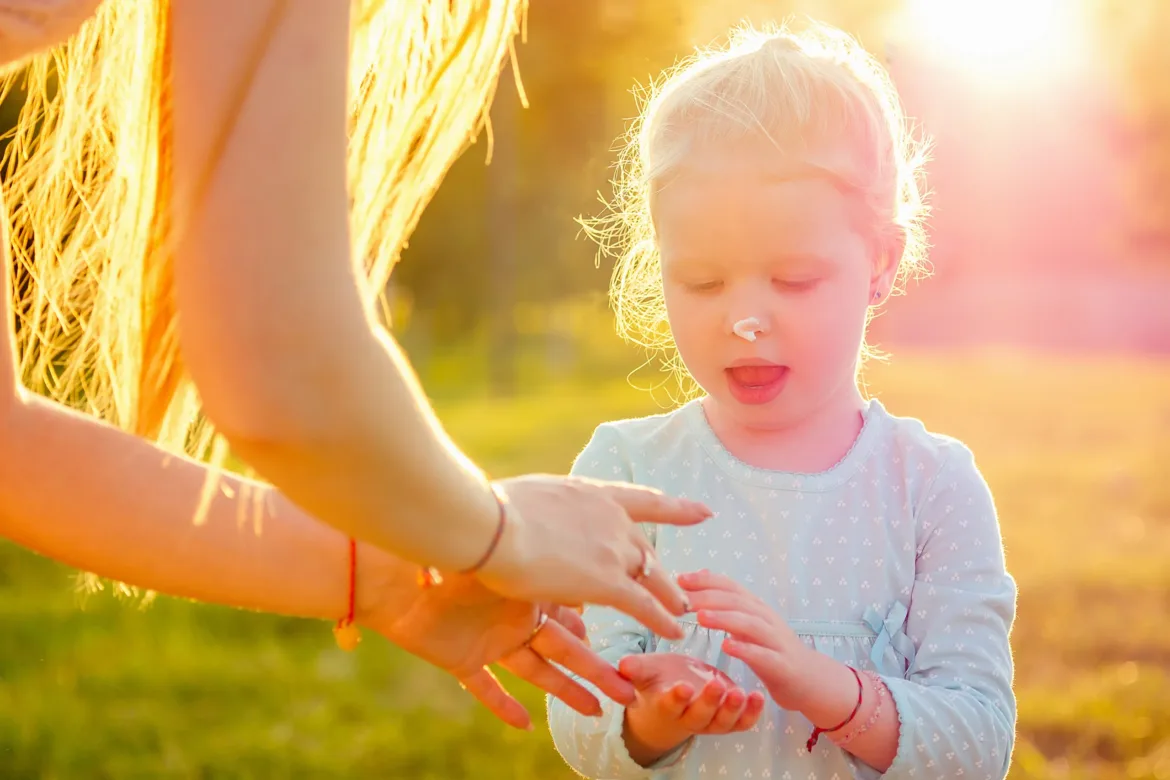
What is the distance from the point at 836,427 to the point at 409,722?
305cm

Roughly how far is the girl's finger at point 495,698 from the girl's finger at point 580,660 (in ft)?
0.29

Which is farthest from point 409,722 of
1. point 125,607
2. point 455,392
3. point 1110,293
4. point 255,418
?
point 1110,293

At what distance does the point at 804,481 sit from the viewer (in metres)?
2.32

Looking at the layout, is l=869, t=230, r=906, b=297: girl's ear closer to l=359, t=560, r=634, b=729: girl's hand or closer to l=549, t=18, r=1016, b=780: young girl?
l=549, t=18, r=1016, b=780: young girl

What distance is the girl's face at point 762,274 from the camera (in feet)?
7.29

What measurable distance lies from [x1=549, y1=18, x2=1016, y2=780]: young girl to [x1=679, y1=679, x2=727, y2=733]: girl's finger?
0.21 ft

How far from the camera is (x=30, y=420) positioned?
2.04 metres

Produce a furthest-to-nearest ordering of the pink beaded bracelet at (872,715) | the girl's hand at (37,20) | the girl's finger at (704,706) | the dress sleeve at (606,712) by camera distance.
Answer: the dress sleeve at (606,712), the pink beaded bracelet at (872,715), the girl's finger at (704,706), the girl's hand at (37,20)

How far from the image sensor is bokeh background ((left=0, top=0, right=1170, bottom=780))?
4.82m

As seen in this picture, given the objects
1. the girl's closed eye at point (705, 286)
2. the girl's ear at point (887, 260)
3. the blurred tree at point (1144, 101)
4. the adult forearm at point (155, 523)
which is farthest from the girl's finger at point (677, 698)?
the blurred tree at point (1144, 101)

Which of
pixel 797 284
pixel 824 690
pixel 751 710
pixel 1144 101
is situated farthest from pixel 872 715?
pixel 1144 101

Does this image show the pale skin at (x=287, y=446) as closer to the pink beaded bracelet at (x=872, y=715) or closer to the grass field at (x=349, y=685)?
the pink beaded bracelet at (x=872, y=715)

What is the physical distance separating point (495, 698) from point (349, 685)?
328 centimetres

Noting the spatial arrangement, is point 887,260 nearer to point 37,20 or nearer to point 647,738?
point 647,738
